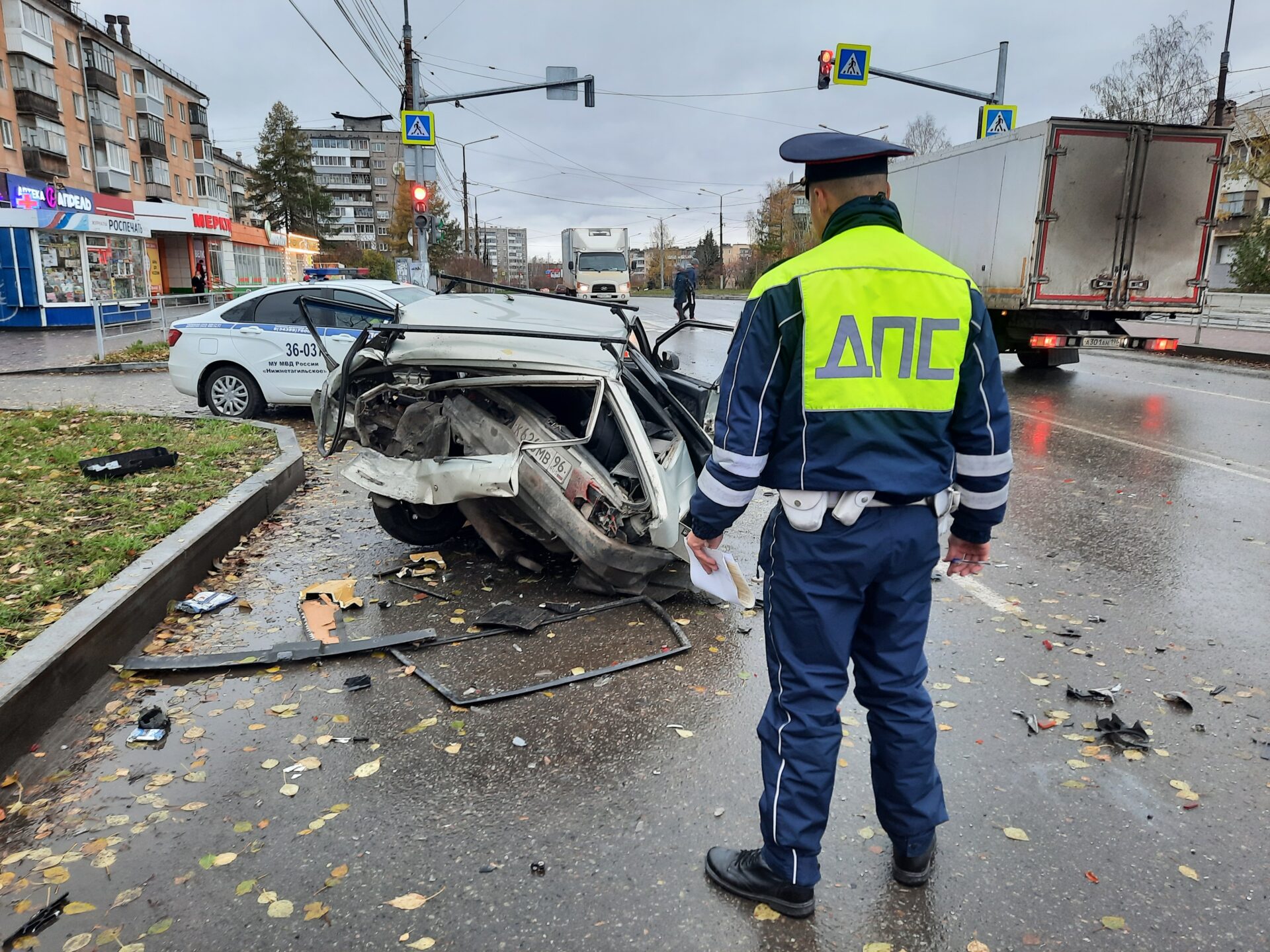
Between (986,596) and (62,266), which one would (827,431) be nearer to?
(986,596)

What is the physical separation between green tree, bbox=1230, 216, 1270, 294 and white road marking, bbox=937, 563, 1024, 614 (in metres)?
29.8

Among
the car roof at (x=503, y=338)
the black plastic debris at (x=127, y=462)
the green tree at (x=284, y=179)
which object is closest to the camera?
the car roof at (x=503, y=338)

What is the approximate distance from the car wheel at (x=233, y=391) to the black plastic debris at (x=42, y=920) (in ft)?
28.4

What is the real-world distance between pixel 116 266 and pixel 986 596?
34349 mm

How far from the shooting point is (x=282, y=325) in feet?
33.6

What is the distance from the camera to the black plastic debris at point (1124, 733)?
11.1 ft

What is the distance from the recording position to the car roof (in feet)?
14.9

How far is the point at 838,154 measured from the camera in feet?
7.80

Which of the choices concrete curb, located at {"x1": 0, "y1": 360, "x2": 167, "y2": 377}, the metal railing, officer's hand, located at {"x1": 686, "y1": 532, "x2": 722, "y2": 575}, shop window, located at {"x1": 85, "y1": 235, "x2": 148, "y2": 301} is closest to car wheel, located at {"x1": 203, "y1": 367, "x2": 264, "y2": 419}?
concrete curb, located at {"x1": 0, "y1": 360, "x2": 167, "y2": 377}

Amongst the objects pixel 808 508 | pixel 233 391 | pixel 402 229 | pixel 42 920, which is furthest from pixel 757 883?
pixel 402 229

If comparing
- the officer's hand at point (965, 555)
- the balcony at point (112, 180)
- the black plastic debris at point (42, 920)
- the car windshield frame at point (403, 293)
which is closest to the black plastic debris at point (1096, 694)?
the officer's hand at point (965, 555)

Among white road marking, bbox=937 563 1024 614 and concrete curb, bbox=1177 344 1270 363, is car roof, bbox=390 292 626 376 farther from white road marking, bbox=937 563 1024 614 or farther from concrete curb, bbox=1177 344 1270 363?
concrete curb, bbox=1177 344 1270 363

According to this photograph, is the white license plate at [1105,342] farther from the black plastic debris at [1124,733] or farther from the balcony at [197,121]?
the balcony at [197,121]

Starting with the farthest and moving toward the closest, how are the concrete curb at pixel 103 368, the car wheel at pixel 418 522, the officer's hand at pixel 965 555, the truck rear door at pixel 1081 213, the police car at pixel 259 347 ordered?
1. the concrete curb at pixel 103 368
2. the truck rear door at pixel 1081 213
3. the police car at pixel 259 347
4. the car wheel at pixel 418 522
5. the officer's hand at pixel 965 555
